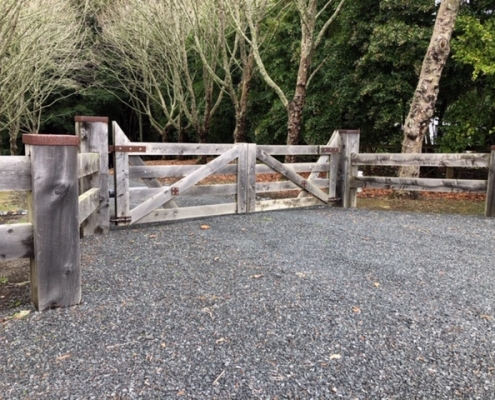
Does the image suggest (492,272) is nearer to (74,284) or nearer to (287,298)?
(287,298)

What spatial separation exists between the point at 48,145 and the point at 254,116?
62.8 feet

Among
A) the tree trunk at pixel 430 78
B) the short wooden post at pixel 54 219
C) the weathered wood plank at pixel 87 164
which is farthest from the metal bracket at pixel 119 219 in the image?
the tree trunk at pixel 430 78

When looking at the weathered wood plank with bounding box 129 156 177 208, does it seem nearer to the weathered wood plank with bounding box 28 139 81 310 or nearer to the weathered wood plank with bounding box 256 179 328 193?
→ the weathered wood plank with bounding box 256 179 328 193

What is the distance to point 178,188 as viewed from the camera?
18.7 ft

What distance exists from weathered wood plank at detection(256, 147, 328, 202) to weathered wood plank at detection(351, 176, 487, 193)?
0.75 m

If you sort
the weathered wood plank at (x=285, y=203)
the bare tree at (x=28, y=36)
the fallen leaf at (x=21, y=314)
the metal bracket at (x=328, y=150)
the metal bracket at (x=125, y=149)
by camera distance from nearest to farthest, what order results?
1. the fallen leaf at (x=21, y=314)
2. the metal bracket at (x=125, y=149)
3. the weathered wood plank at (x=285, y=203)
4. the metal bracket at (x=328, y=150)
5. the bare tree at (x=28, y=36)

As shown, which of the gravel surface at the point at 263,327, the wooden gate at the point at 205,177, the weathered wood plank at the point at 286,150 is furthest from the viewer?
the weathered wood plank at the point at 286,150

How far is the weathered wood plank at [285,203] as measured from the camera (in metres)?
6.79

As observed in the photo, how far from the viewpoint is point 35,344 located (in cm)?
235

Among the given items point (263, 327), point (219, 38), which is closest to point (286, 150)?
point (263, 327)

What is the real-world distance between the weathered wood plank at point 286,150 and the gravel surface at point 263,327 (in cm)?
250

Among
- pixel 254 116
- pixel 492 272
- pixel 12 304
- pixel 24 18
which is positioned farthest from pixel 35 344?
pixel 254 116

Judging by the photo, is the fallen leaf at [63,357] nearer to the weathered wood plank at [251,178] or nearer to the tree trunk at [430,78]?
the weathered wood plank at [251,178]

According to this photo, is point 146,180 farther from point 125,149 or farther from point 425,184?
point 425,184
